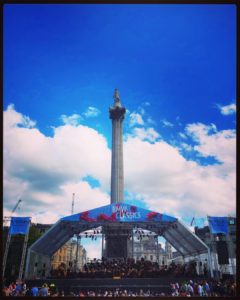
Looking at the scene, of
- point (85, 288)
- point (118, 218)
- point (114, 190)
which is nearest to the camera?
point (85, 288)

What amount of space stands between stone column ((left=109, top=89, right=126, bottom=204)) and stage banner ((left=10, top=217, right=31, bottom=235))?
15.6 meters

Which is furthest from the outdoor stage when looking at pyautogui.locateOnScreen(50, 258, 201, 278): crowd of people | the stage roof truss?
the stage roof truss

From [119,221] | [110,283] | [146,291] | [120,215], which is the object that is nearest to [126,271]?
[110,283]

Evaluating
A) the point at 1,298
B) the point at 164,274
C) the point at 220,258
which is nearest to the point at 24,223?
the point at 164,274

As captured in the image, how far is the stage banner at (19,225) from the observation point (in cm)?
2298

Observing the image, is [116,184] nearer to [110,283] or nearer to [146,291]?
[110,283]

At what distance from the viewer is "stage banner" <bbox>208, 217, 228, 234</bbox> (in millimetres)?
21906

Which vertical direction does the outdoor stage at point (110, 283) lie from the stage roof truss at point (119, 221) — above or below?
below

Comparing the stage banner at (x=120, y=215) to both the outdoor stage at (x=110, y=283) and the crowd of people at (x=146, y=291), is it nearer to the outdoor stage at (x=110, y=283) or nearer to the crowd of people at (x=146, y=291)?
the outdoor stage at (x=110, y=283)

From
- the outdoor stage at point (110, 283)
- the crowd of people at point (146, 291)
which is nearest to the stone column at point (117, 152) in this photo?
the outdoor stage at point (110, 283)

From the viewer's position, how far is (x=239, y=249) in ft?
10.4

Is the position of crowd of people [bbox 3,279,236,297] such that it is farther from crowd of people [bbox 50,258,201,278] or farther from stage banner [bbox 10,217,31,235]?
stage banner [bbox 10,217,31,235]

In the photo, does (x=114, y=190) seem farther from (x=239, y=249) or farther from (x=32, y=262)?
(x=239, y=249)
